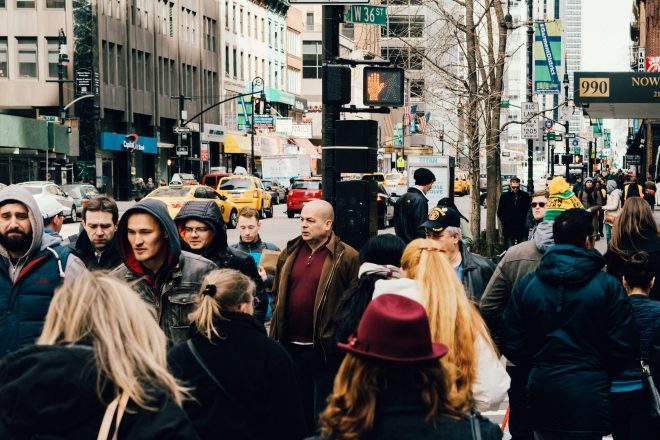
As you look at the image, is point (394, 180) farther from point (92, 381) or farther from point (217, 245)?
point (92, 381)

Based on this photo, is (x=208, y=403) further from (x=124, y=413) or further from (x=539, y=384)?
(x=539, y=384)

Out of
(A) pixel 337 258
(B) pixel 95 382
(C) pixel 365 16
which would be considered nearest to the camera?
(B) pixel 95 382

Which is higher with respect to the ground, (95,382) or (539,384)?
(95,382)

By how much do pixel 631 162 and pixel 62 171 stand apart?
29687 mm

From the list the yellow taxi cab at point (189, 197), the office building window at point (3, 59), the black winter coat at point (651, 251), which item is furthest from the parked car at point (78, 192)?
the black winter coat at point (651, 251)

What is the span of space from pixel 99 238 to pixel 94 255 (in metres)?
0.15

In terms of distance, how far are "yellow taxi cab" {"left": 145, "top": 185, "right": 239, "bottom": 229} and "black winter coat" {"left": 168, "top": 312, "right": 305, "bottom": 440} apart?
3005 cm

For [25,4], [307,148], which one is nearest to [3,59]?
[25,4]

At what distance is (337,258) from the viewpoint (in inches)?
307

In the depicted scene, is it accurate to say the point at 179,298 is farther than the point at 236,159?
No

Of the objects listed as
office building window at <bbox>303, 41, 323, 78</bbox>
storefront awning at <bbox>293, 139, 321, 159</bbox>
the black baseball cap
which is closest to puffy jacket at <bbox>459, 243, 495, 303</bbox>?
the black baseball cap

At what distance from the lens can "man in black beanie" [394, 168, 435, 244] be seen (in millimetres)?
13219

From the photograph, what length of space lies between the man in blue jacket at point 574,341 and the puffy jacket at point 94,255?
3004mm

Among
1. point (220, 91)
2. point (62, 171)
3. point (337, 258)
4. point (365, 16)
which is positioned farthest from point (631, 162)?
point (337, 258)
